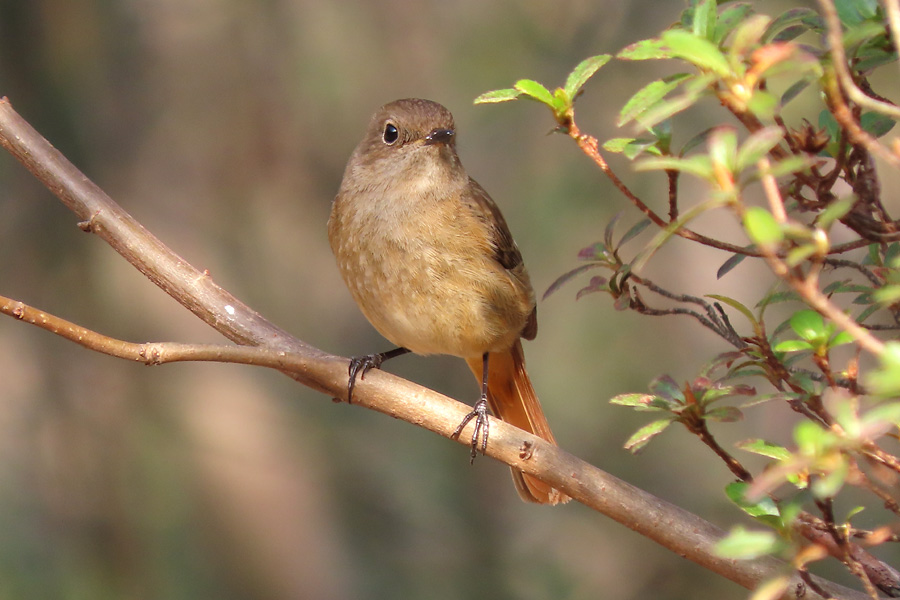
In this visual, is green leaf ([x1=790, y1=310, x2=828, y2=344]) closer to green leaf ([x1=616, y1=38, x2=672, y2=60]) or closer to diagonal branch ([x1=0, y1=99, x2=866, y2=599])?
green leaf ([x1=616, y1=38, x2=672, y2=60])

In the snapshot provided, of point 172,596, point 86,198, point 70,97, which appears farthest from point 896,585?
point 70,97

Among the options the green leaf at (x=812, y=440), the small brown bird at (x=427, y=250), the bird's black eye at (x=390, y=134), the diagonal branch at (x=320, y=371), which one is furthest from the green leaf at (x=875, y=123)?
the bird's black eye at (x=390, y=134)

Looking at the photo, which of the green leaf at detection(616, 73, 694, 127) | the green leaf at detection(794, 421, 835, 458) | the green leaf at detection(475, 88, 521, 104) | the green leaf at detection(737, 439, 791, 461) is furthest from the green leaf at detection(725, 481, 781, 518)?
the green leaf at detection(475, 88, 521, 104)

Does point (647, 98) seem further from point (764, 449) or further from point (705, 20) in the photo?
point (764, 449)

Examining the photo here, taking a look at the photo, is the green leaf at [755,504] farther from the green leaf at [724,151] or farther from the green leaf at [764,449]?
the green leaf at [724,151]

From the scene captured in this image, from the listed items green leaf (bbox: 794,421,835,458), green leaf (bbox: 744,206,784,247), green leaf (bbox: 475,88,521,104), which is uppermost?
green leaf (bbox: 475,88,521,104)
